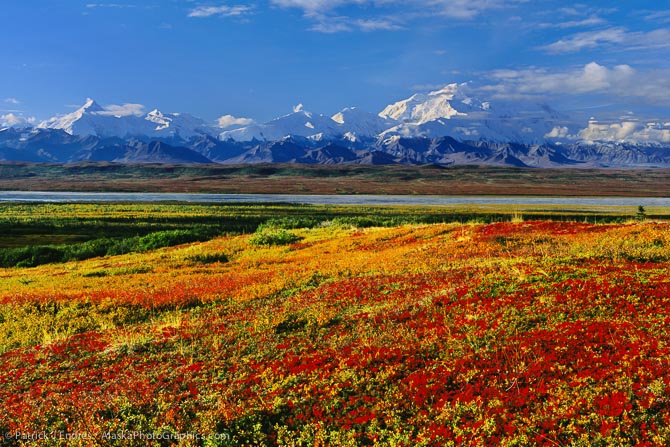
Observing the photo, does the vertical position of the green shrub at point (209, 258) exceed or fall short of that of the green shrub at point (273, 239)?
it falls short

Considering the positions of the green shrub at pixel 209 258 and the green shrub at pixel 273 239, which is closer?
the green shrub at pixel 209 258

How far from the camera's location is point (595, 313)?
13.0 metres

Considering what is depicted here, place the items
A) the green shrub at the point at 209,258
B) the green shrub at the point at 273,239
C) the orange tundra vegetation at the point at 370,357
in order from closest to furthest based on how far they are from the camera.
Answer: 1. the orange tundra vegetation at the point at 370,357
2. the green shrub at the point at 209,258
3. the green shrub at the point at 273,239

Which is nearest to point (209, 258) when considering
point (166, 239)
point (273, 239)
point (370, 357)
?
point (273, 239)

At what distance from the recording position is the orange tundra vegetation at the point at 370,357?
8.95 m

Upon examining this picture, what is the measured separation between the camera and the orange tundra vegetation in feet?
29.4

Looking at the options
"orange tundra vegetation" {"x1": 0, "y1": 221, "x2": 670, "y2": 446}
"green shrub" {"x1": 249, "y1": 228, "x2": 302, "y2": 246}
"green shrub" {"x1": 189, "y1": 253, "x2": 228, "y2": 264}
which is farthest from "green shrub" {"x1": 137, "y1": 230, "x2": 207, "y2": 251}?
"orange tundra vegetation" {"x1": 0, "y1": 221, "x2": 670, "y2": 446}

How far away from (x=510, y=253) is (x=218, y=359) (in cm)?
1556

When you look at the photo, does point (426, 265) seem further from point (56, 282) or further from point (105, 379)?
point (56, 282)

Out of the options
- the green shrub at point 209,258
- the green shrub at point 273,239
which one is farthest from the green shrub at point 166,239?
the green shrub at point 209,258

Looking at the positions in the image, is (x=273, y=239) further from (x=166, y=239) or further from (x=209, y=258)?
(x=166, y=239)

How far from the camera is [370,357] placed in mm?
11617

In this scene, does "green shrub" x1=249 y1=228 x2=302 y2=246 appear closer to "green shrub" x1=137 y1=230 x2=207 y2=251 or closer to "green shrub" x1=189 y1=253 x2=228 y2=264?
"green shrub" x1=189 y1=253 x2=228 y2=264

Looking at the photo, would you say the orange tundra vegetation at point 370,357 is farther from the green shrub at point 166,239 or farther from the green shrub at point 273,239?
the green shrub at point 166,239
